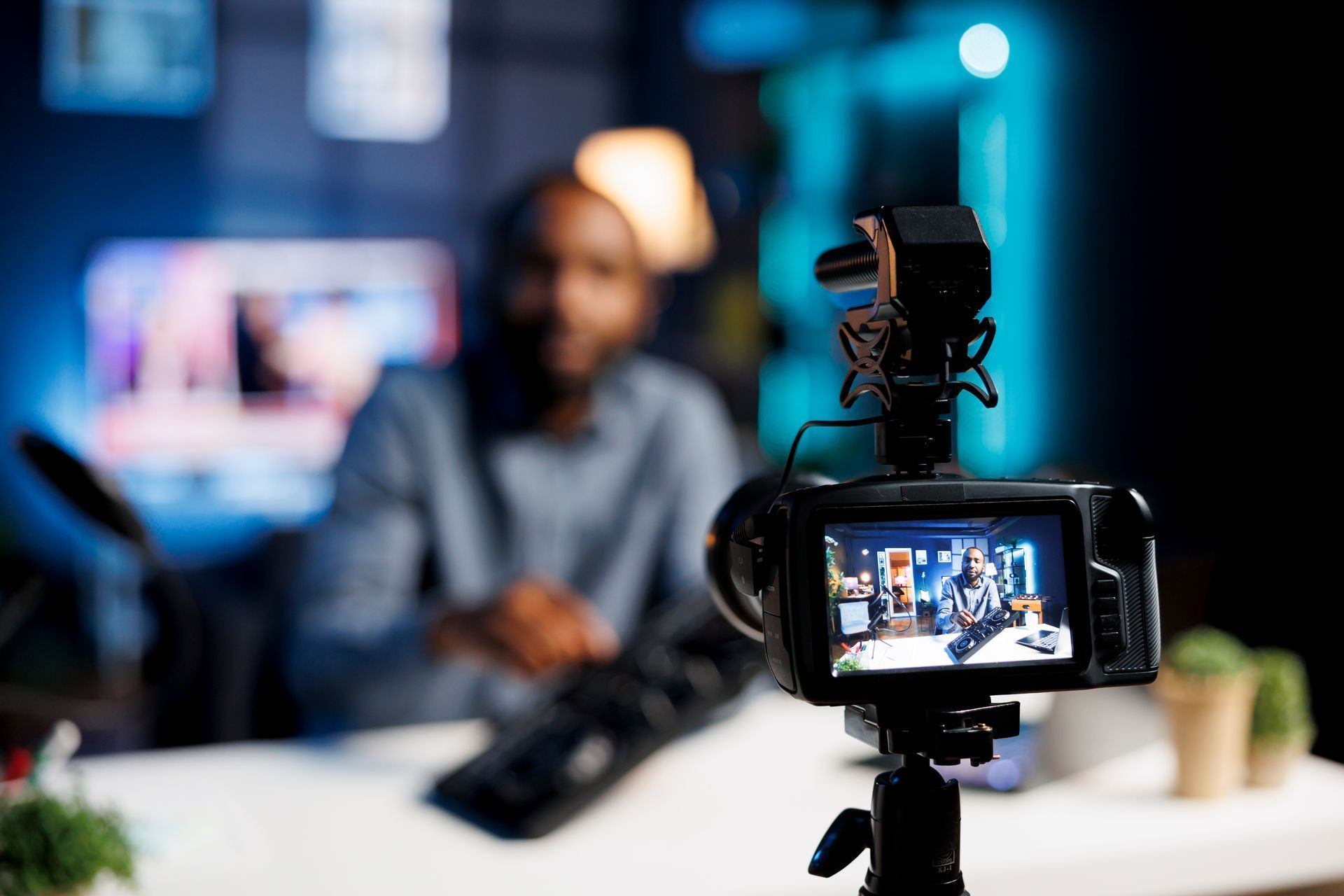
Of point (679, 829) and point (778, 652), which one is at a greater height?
point (778, 652)

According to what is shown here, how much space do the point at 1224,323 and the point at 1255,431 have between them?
20 centimetres

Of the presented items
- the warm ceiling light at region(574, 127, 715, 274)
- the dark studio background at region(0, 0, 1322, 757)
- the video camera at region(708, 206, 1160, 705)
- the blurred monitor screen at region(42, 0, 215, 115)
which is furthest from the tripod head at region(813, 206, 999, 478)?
the blurred monitor screen at region(42, 0, 215, 115)

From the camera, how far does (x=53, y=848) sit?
0.92m

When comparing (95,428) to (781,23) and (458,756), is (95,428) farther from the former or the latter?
(458,756)

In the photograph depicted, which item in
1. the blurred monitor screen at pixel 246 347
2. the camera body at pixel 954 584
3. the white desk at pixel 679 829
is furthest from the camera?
the blurred monitor screen at pixel 246 347

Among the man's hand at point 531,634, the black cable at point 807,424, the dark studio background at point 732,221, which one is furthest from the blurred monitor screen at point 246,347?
the black cable at point 807,424

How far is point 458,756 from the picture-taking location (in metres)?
1.39

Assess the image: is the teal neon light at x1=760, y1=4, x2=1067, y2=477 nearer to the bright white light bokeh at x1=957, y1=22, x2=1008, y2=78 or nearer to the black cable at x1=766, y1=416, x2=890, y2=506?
the bright white light bokeh at x1=957, y1=22, x2=1008, y2=78

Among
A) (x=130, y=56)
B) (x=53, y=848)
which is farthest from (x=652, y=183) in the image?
(x=53, y=848)

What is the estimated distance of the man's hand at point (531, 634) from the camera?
1.34m

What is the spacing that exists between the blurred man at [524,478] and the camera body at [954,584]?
1105 mm

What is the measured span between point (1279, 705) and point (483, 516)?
1156 millimetres

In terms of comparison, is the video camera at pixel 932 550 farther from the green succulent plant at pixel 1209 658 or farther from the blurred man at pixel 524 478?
the blurred man at pixel 524 478

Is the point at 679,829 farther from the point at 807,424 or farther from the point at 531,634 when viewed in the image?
the point at 807,424
